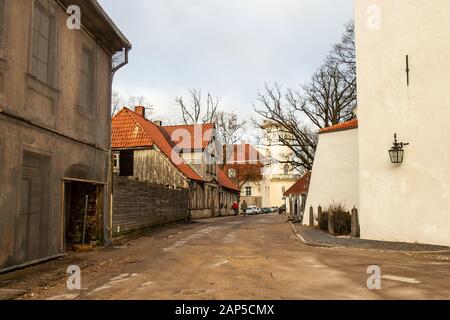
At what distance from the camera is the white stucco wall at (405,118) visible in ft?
47.5

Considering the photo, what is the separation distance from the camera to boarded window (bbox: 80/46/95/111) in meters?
13.6

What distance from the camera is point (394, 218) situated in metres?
15.5

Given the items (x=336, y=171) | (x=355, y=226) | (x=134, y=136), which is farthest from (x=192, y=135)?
(x=355, y=226)

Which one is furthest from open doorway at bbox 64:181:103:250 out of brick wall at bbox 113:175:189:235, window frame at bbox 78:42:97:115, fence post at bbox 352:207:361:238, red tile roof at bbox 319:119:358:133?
red tile roof at bbox 319:119:358:133

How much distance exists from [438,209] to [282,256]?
5705mm

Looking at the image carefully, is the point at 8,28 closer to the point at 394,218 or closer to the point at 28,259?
the point at 28,259

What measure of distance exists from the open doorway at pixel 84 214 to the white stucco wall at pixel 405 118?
30.5 ft

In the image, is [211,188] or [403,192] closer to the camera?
[403,192]

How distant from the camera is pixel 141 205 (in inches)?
827

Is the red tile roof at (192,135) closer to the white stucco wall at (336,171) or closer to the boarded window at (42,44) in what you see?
the white stucco wall at (336,171)

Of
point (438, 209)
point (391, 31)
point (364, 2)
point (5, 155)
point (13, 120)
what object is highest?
point (364, 2)

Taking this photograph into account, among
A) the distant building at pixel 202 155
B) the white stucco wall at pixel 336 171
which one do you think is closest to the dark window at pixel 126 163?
the white stucco wall at pixel 336 171
